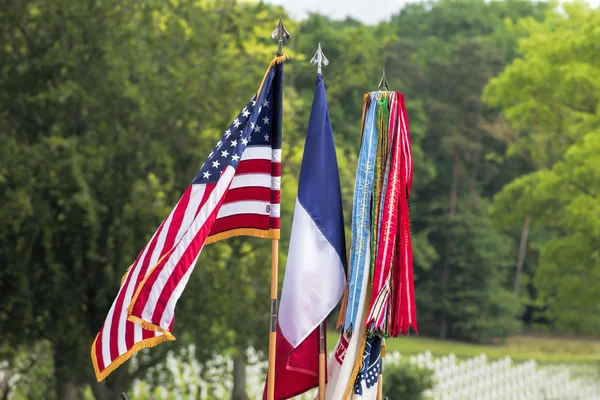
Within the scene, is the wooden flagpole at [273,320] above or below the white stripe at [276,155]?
below

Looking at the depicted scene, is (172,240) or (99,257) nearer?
(172,240)

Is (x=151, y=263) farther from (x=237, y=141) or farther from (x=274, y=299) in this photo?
(x=237, y=141)

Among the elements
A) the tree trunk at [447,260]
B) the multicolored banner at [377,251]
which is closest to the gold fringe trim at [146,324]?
the multicolored banner at [377,251]

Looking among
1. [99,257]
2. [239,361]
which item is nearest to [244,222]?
[99,257]

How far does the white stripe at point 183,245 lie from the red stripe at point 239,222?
0.40 m

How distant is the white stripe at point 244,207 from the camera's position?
256 inches

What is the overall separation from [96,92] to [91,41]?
0.73 meters

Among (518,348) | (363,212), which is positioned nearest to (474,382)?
(518,348)

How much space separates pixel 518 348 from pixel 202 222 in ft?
112

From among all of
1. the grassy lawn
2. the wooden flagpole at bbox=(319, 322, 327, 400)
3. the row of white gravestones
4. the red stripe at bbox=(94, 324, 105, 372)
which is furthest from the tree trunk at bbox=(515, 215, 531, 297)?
the red stripe at bbox=(94, 324, 105, 372)

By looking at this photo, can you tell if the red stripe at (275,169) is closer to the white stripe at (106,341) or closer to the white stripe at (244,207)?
the white stripe at (244,207)

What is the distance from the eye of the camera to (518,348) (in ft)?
127

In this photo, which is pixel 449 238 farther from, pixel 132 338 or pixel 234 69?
pixel 132 338

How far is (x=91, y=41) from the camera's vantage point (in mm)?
14109
